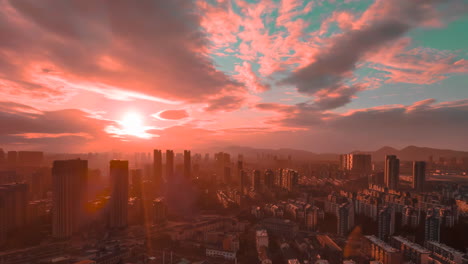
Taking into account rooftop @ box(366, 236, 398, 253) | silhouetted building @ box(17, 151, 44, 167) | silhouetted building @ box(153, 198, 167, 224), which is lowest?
silhouetted building @ box(153, 198, 167, 224)

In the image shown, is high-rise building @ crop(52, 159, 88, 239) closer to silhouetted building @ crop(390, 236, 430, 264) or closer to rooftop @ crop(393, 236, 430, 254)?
silhouetted building @ crop(390, 236, 430, 264)

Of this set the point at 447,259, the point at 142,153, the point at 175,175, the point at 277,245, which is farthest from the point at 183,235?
the point at 142,153

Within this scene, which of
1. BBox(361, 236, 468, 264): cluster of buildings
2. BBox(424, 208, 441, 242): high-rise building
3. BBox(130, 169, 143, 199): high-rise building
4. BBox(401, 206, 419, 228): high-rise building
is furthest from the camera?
BBox(130, 169, 143, 199): high-rise building

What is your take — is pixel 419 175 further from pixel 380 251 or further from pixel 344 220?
pixel 380 251

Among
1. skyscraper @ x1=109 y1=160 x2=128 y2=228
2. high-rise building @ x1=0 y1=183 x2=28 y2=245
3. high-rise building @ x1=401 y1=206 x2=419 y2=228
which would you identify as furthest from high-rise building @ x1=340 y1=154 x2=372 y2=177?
high-rise building @ x1=0 y1=183 x2=28 y2=245

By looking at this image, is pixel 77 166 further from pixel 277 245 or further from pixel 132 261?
pixel 277 245

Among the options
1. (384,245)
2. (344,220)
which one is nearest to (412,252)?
(384,245)
